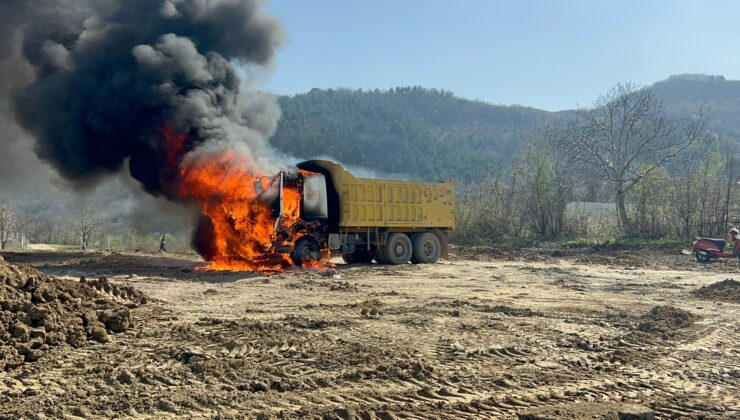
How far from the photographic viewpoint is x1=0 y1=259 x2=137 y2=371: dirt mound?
566cm

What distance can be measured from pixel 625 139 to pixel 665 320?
2694cm

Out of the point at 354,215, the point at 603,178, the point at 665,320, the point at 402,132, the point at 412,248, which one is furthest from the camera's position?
the point at 402,132

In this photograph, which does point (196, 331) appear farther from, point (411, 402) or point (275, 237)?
point (275, 237)

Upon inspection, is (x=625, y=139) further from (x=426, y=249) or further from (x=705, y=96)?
(x=705, y=96)

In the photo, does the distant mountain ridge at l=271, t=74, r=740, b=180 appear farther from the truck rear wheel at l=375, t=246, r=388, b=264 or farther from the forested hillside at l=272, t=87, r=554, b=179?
the truck rear wheel at l=375, t=246, r=388, b=264

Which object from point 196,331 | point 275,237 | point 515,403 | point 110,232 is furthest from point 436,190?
point 110,232

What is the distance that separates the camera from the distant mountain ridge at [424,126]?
255 ft

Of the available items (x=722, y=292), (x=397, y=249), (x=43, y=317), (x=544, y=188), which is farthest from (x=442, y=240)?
(x=43, y=317)

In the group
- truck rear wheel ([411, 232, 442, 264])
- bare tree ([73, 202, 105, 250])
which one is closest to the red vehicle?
truck rear wheel ([411, 232, 442, 264])

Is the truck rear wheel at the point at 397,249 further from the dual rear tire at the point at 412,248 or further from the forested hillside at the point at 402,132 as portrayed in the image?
the forested hillside at the point at 402,132

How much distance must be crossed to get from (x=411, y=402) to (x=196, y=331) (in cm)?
353

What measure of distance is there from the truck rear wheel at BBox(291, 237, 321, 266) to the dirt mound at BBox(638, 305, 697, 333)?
31.7 feet

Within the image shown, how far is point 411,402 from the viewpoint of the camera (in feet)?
15.1

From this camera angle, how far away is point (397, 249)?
19016 mm
